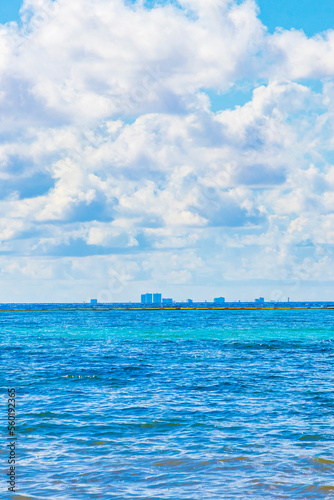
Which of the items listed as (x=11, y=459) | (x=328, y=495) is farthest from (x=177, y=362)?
(x=328, y=495)

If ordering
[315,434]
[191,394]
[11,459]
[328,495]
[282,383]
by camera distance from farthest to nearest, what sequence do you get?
1. [282,383]
2. [191,394]
3. [315,434]
4. [11,459]
5. [328,495]

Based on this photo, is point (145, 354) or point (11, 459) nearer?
point (11, 459)

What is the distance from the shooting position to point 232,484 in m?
16.9

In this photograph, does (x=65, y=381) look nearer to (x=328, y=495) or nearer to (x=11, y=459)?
(x=11, y=459)

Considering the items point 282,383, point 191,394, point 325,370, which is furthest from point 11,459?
point 325,370

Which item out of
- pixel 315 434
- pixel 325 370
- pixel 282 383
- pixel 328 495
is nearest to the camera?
pixel 328 495

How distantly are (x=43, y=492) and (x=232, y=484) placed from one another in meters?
5.76

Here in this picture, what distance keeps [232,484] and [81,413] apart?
11.9 m

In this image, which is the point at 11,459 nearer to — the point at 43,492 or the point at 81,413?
the point at 43,492

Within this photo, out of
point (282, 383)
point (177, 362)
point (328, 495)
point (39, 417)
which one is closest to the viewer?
point (328, 495)

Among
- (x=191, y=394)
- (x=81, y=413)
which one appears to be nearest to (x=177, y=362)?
(x=191, y=394)

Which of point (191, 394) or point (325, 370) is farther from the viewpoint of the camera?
point (325, 370)

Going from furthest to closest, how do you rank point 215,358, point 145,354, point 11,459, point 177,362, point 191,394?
point 145,354
point 215,358
point 177,362
point 191,394
point 11,459

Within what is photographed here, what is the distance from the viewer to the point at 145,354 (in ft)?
184
